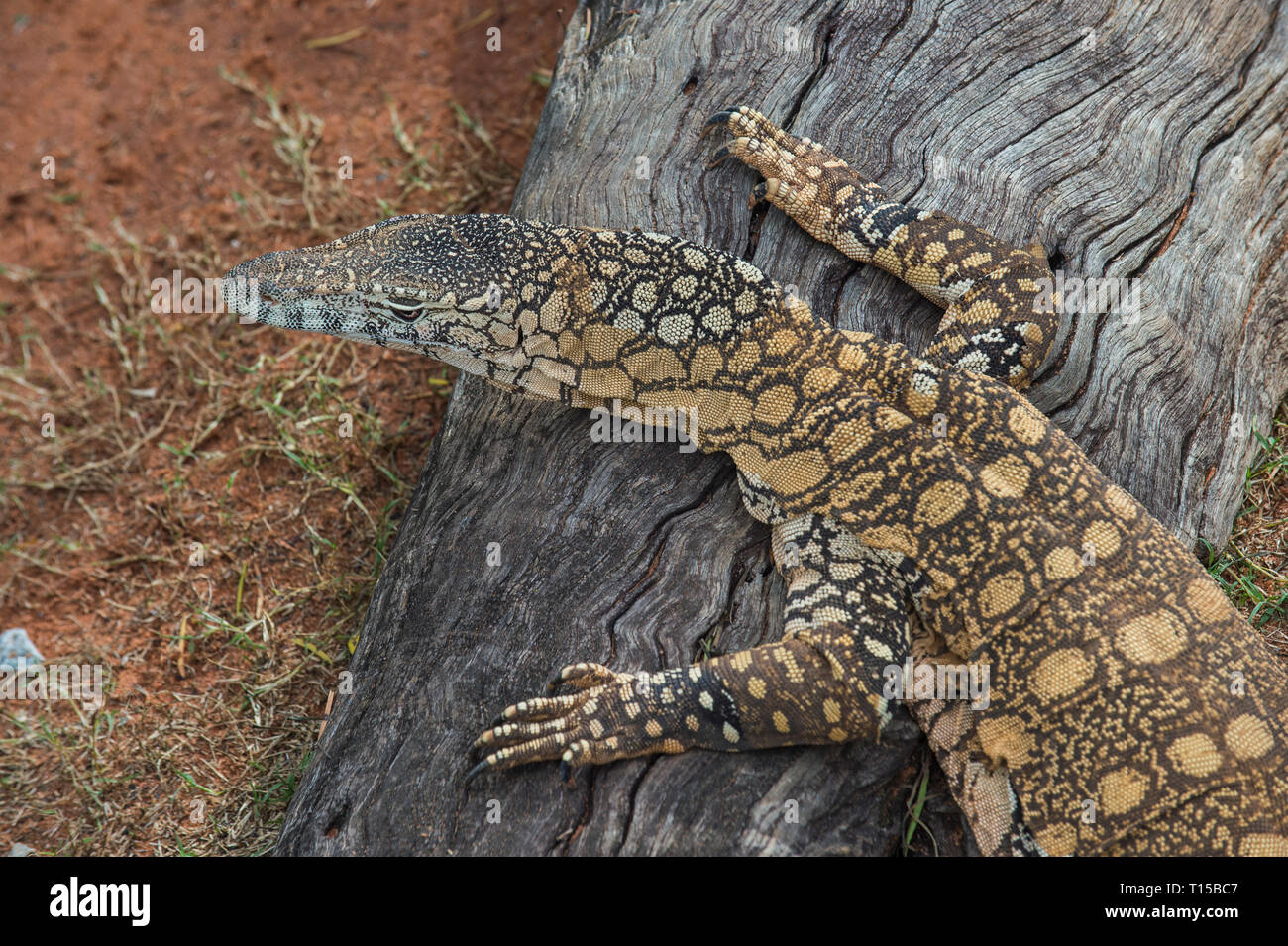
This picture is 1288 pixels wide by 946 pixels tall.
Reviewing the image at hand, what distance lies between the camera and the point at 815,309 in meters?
5.02

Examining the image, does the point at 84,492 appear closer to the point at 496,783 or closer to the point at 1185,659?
the point at 496,783

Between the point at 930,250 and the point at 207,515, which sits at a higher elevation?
the point at 930,250

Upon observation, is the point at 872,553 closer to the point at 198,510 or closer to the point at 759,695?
the point at 759,695

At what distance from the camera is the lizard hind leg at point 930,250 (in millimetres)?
4547

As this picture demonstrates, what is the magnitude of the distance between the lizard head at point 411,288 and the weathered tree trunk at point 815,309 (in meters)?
0.84

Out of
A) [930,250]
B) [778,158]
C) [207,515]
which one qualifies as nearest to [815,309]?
[930,250]

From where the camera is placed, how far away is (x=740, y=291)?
411cm

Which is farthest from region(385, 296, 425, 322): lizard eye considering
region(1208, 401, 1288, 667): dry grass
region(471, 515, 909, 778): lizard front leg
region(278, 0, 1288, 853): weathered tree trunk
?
region(1208, 401, 1288, 667): dry grass

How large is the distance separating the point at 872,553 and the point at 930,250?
1.73 meters

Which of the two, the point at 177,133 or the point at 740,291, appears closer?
the point at 740,291

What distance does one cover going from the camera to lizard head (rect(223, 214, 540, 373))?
4.13m

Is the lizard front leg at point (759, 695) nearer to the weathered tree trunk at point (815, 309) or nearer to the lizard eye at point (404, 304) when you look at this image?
the weathered tree trunk at point (815, 309)
